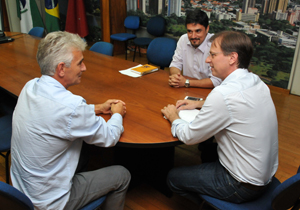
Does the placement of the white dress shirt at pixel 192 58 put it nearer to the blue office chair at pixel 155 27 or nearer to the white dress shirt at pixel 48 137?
the white dress shirt at pixel 48 137

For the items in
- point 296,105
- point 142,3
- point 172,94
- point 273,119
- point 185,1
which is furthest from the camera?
point 142,3

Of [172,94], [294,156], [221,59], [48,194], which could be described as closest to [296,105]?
[294,156]

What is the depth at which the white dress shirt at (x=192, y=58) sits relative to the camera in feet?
8.57

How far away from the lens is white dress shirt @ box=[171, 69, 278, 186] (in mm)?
1313

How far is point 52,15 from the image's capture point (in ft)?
20.2

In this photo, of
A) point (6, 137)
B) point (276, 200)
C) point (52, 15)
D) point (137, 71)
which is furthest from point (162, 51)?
point (52, 15)

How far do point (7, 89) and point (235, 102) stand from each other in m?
1.79

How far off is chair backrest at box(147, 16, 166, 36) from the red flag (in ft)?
5.93

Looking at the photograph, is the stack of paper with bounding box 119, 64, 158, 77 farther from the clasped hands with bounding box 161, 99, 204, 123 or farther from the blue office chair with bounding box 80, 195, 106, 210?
the blue office chair with bounding box 80, 195, 106, 210

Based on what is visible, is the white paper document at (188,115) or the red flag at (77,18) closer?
the white paper document at (188,115)

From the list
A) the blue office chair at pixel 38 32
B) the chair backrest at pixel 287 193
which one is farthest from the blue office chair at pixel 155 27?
the chair backrest at pixel 287 193

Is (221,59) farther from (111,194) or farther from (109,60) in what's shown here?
(109,60)

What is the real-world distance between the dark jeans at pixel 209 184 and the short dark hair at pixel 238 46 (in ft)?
2.04

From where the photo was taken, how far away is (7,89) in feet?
6.89
